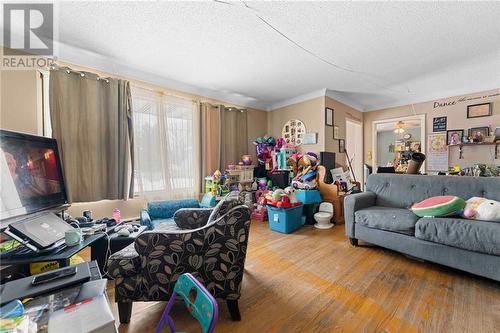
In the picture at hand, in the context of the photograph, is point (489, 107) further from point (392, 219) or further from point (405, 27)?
point (392, 219)

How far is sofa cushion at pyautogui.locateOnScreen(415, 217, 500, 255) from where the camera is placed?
5.16 ft

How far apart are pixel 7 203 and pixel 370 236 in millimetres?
3068

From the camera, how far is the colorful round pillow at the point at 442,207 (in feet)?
6.25

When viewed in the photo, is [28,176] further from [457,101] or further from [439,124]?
[457,101]

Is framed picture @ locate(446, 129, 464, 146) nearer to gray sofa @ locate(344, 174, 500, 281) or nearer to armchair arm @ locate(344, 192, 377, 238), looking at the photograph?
gray sofa @ locate(344, 174, 500, 281)

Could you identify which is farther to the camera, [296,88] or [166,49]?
[296,88]

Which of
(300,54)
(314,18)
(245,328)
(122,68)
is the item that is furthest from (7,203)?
(300,54)

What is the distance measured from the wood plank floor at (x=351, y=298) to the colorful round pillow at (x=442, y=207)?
526 mm

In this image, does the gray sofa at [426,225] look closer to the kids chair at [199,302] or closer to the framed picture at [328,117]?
the framed picture at [328,117]

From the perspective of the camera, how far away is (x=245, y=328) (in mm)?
1276

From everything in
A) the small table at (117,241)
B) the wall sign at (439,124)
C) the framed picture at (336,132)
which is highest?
the wall sign at (439,124)

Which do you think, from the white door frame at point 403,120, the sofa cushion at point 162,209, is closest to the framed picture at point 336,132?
the white door frame at point 403,120

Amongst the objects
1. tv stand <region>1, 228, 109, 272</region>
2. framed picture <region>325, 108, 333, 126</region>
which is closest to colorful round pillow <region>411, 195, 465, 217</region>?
framed picture <region>325, 108, 333, 126</region>

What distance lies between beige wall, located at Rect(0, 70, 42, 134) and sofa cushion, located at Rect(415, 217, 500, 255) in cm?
410
